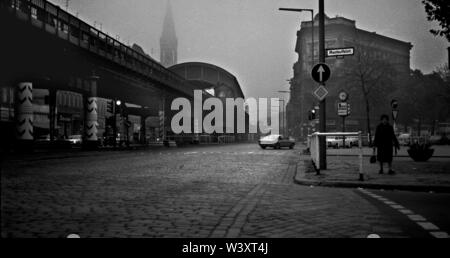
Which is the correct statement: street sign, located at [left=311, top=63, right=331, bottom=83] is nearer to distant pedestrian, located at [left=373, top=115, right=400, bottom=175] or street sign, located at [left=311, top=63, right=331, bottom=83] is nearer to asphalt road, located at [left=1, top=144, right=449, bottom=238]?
distant pedestrian, located at [left=373, top=115, right=400, bottom=175]

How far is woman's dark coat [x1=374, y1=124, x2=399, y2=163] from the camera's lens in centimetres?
1277

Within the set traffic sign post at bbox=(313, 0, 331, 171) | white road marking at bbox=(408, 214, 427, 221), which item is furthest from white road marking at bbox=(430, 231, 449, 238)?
traffic sign post at bbox=(313, 0, 331, 171)

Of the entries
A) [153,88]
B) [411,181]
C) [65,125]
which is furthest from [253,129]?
[411,181]

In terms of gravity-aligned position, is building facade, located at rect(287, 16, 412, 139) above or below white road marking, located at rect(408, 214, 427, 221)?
above

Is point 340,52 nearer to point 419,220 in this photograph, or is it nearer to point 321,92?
point 321,92

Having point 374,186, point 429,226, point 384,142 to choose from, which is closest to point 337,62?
point 384,142

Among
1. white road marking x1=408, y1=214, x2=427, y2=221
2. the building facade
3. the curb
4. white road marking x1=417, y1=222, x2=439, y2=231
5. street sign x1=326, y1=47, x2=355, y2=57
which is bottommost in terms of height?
the curb

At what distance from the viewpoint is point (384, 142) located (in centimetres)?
1288

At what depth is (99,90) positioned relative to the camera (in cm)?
4697

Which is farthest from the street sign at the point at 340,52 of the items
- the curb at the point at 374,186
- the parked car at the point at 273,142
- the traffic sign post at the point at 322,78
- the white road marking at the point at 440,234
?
the parked car at the point at 273,142

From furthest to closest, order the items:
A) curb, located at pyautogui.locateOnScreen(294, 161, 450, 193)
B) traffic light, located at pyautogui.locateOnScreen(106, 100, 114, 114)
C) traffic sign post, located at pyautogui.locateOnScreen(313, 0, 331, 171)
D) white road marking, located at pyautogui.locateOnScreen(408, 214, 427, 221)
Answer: traffic light, located at pyautogui.locateOnScreen(106, 100, 114, 114) → traffic sign post, located at pyautogui.locateOnScreen(313, 0, 331, 171) → curb, located at pyautogui.locateOnScreen(294, 161, 450, 193) → white road marking, located at pyautogui.locateOnScreen(408, 214, 427, 221)

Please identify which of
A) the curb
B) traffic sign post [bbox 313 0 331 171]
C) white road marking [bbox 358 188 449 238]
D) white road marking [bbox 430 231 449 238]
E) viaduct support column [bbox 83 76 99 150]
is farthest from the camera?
viaduct support column [bbox 83 76 99 150]
